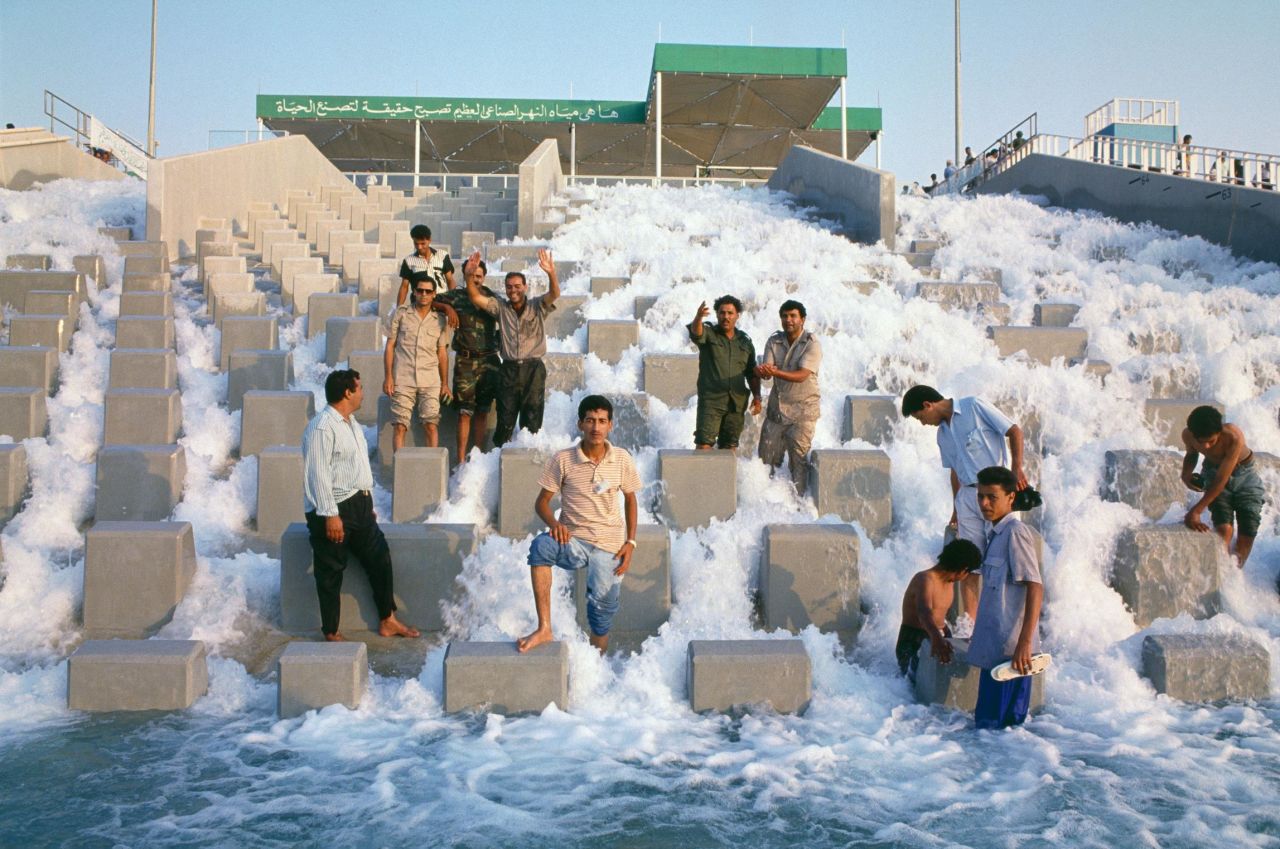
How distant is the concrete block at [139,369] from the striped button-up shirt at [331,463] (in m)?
3.67

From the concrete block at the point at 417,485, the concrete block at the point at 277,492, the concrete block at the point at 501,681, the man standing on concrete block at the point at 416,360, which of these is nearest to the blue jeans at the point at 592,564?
the concrete block at the point at 501,681

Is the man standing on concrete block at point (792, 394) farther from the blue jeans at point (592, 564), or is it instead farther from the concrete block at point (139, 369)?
the concrete block at point (139, 369)

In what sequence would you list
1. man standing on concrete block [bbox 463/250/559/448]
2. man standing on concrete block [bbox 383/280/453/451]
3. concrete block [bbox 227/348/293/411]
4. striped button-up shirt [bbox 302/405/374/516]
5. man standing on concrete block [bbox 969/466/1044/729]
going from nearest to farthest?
man standing on concrete block [bbox 969/466/1044/729], striped button-up shirt [bbox 302/405/374/516], man standing on concrete block [bbox 383/280/453/451], man standing on concrete block [bbox 463/250/559/448], concrete block [bbox 227/348/293/411]

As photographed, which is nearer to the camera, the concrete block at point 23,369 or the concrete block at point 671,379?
the concrete block at point 671,379

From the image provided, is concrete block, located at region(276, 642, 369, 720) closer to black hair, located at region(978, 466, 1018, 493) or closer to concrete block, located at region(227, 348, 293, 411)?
black hair, located at region(978, 466, 1018, 493)

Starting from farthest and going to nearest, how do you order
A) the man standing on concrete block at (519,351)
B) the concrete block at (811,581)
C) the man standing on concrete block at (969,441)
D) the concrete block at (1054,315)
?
the concrete block at (1054,315), the man standing on concrete block at (519,351), the concrete block at (811,581), the man standing on concrete block at (969,441)

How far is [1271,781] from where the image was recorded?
16.3 ft

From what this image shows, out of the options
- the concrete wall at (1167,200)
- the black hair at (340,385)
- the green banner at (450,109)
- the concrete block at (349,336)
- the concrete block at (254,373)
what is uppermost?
the green banner at (450,109)

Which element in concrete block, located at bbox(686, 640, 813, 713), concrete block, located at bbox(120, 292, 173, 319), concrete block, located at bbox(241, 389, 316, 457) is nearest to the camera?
concrete block, located at bbox(686, 640, 813, 713)

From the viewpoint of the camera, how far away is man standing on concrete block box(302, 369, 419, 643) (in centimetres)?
636

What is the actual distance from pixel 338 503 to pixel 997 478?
3497 mm

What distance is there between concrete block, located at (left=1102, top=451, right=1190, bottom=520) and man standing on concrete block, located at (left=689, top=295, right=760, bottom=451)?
2427mm

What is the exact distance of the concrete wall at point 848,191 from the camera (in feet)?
45.0

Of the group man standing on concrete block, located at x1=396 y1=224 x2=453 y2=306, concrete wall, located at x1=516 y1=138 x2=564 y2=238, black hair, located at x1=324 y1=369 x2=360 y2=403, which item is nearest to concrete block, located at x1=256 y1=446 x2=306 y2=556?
black hair, located at x1=324 y1=369 x2=360 y2=403
